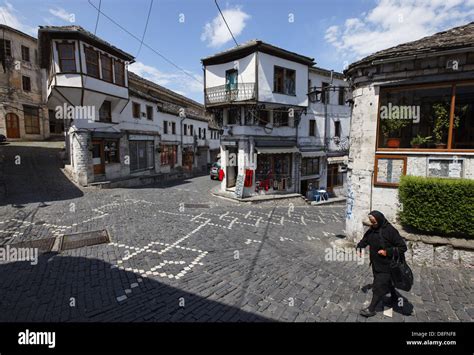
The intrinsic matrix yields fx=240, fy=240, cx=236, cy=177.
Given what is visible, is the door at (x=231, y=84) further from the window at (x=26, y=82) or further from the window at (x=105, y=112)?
the window at (x=26, y=82)

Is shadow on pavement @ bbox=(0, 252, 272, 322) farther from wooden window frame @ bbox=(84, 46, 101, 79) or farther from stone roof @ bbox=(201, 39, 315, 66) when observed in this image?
stone roof @ bbox=(201, 39, 315, 66)

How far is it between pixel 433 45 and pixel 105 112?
19.0 m

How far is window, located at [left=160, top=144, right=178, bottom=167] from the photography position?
25.5 meters

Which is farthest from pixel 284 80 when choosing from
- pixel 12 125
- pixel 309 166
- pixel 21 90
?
pixel 21 90

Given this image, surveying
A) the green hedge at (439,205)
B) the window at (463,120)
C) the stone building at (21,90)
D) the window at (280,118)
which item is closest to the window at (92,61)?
the window at (280,118)

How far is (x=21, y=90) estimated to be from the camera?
25.9 metres

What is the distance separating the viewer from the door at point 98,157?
17203 millimetres

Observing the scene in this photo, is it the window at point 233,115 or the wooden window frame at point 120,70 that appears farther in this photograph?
the wooden window frame at point 120,70

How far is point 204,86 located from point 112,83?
6.46 metres

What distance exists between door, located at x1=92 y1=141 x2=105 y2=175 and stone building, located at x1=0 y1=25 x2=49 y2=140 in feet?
49.7

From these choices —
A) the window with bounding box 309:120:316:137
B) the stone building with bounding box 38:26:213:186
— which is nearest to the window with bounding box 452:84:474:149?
the window with bounding box 309:120:316:137

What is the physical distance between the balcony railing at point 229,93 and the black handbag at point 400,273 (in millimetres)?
13480
